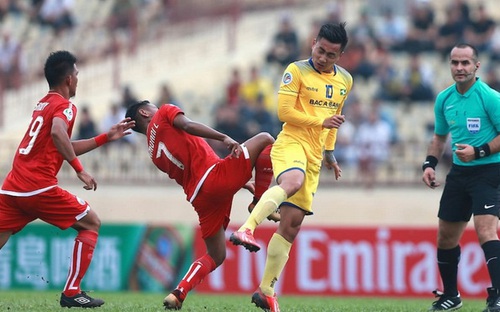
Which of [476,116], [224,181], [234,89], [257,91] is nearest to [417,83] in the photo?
[257,91]

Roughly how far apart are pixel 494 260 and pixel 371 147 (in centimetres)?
998

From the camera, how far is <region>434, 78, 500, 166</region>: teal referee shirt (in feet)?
37.8

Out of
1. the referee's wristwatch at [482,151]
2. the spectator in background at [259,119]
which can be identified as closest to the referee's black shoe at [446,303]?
the referee's wristwatch at [482,151]

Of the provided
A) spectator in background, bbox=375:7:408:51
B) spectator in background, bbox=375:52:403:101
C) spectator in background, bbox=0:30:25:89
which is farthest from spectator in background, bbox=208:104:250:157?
spectator in background, bbox=0:30:25:89

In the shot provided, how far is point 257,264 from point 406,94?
19.4 feet

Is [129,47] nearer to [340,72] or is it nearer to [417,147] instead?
[417,147]

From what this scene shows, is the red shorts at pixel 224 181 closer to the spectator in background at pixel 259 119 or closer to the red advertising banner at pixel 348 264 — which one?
the red advertising banner at pixel 348 264

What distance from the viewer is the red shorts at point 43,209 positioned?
11.4 m

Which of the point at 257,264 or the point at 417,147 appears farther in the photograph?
the point at 417,147

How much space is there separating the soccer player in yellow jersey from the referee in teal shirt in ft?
3.94

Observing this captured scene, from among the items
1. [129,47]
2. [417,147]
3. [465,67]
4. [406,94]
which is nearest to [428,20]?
[406,94]

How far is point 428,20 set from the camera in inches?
997

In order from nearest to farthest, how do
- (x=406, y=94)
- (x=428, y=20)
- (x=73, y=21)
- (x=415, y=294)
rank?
(x=415, y=294), (x=406, y=94), (x=428, y=20), (x=73, y=21)

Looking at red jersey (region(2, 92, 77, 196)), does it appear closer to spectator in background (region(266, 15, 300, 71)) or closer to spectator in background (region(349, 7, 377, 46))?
spectator in background (region(266, 15, 300, 71))
